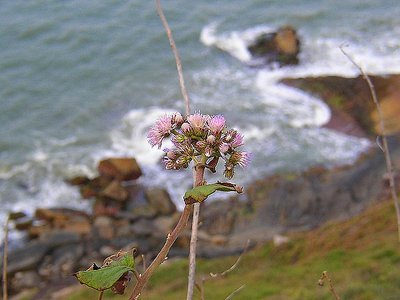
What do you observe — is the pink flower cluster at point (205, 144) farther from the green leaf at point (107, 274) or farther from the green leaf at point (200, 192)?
the green leaf at point (107, 274)

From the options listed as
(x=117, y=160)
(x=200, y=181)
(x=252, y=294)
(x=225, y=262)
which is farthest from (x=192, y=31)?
(x=200, y=181)

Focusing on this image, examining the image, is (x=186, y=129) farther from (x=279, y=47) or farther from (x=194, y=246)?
(x=279, y=47)

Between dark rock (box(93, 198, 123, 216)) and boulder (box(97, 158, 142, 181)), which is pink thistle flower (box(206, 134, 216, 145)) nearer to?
dark rock (box(93, 198, 123, 216))

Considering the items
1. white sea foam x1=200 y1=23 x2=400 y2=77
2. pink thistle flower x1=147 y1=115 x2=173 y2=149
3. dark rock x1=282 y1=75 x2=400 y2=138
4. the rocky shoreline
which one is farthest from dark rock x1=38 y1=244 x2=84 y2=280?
pink thistle flower x1=147 y1=115 x2=173 y2=149

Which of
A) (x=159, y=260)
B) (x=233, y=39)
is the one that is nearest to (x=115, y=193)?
(x=233, y=39)

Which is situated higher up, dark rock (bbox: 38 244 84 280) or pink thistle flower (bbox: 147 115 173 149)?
pink thistle flower (bbox: 147 115 173 149)

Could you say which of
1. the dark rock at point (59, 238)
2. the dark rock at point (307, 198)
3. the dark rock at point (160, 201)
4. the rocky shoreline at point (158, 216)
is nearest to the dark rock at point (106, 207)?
the rocky shoreline at point (158, 216)
